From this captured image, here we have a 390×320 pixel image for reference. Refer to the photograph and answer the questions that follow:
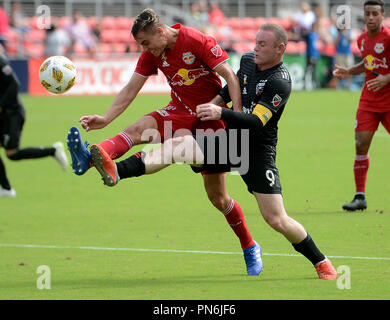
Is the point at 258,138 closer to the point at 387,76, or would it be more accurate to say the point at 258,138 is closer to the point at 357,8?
the point at 387,76

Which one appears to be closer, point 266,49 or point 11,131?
point 266,49

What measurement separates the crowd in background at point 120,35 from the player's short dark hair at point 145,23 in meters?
20.7

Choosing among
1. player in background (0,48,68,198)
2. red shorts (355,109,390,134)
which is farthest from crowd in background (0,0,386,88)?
red shorts (355,109,390,134)

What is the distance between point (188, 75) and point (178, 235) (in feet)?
8.07

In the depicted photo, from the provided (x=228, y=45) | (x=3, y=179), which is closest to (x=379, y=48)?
(x=3, y=179)

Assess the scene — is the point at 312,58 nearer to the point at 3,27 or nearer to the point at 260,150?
the point at 3,27

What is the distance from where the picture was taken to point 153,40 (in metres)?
7.10

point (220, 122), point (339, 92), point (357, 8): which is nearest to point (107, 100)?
point (339, 92)

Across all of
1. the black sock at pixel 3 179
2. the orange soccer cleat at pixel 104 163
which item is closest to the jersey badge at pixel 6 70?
the black sock at pixel 3 179

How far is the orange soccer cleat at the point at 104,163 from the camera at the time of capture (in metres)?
6.49

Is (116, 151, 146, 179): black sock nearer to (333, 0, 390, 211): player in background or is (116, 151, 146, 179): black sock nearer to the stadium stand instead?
(333, 0, 390, 211): player in background

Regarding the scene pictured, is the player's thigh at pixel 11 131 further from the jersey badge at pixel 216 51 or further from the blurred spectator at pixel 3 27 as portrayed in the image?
the blurred spectator at pixel 3 27

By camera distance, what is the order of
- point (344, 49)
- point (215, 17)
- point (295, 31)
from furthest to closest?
point (215, 17) < point (295, 31) < point (344, 49)

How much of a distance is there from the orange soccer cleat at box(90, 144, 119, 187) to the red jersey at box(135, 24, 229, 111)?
1254 mm
